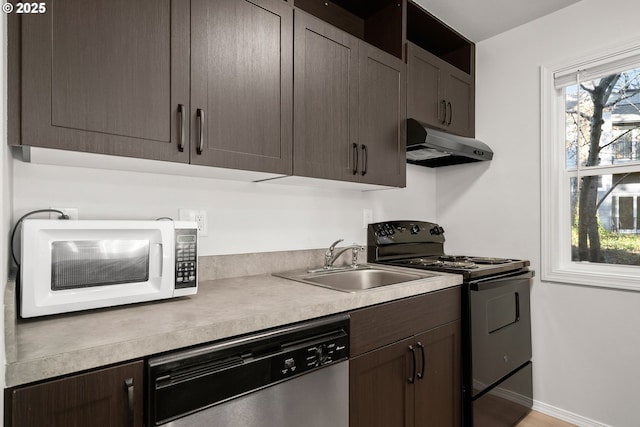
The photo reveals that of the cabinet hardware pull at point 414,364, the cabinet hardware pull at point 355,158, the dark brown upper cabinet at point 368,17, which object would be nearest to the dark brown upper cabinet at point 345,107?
the cabinet hardware pull at point 355,158

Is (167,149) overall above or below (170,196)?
above

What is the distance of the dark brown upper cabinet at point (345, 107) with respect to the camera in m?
1.57

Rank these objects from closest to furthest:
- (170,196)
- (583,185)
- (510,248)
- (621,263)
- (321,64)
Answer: (170,196), (321,64), (621,263), (583,185), (510,248)

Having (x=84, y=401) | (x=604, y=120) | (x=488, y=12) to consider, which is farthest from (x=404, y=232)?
(x=84, y=401)

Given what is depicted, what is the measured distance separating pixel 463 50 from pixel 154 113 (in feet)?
7.54

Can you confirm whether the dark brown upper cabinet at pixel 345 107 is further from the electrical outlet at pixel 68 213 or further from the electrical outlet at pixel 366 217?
the electrical outlet at pixel 68 213

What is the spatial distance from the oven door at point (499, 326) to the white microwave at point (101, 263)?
1.40 metres

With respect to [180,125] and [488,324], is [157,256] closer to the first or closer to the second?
[180,125]

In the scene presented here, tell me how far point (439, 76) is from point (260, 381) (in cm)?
208

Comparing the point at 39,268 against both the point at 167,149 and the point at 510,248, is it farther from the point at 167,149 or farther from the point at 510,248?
the point at 510,248

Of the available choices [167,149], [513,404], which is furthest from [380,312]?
[513,404]

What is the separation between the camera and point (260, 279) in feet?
5.45

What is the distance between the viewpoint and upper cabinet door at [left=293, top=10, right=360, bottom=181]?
5.12ft

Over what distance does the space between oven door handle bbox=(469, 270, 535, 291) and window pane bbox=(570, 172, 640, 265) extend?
382 millimetres
